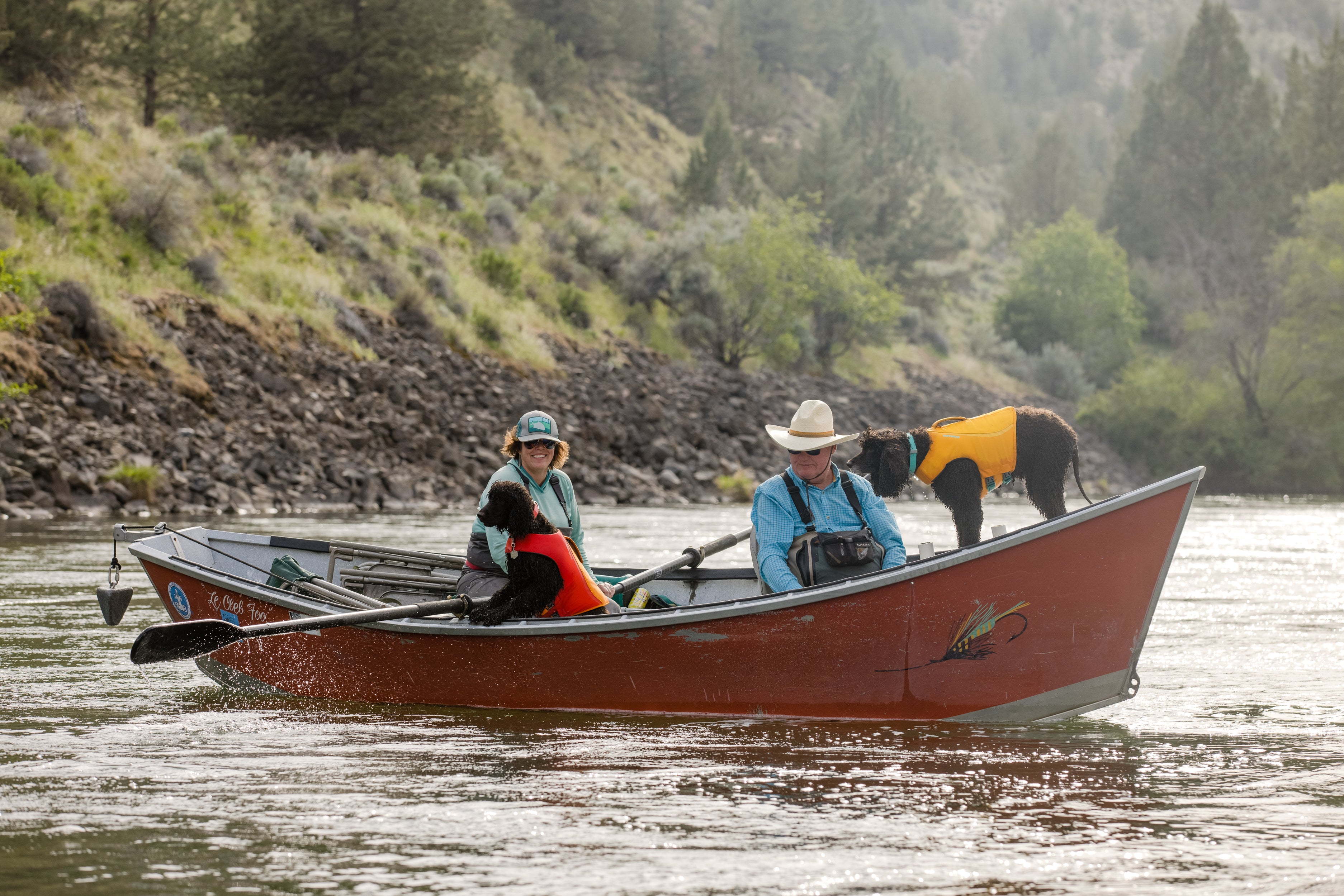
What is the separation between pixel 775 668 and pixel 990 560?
4.18ft

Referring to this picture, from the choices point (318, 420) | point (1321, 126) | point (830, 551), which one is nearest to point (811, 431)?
point (830, 551)

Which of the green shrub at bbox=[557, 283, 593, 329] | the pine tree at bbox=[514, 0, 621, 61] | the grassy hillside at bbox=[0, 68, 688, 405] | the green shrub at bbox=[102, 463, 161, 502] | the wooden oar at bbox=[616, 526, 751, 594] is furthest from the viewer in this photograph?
the pine tree at bbox=[514, 0, 621, 61]

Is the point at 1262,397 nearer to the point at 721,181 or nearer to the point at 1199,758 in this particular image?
the point at 721,181

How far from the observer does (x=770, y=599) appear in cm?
691

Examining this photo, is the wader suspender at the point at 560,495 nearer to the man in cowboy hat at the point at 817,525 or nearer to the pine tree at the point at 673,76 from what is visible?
the man in cowboy hat at the point at 817,525

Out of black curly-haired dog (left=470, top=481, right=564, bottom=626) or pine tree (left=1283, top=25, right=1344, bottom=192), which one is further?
pine tree (left=1283, top=25, right=1344, bottom=192)

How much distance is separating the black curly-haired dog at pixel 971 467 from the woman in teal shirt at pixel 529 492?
1859 millimetres

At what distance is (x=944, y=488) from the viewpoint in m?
8.52

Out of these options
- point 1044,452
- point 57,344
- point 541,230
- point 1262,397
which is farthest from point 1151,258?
point 1044,452

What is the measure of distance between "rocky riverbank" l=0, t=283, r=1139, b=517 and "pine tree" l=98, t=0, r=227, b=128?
9.32m

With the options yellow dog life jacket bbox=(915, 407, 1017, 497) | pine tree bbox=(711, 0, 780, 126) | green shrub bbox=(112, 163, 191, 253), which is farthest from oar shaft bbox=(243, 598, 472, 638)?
pine tree bbox=(711, 0, 780, 126)

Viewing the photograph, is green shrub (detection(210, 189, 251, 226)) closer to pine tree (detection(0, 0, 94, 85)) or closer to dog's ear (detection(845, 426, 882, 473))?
pine tree (detection(0, 0, 94, 85))

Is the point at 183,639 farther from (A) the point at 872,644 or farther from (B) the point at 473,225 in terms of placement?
(B) the point at 473,225

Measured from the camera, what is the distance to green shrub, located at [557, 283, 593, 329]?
34531 millimetres
